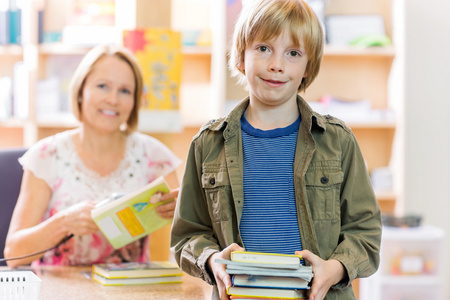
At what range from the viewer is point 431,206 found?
4176 mm

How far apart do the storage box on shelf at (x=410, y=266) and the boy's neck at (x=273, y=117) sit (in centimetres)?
232

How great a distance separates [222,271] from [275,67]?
44 centimetres

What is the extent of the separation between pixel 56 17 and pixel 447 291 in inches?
A: 127

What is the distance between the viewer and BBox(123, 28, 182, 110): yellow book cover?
2766 millimetres

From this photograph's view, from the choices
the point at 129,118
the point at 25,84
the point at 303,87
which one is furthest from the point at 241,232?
the point at 25,84

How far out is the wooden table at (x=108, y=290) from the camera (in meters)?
1.50

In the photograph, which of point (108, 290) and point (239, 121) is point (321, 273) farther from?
point (108, 290)

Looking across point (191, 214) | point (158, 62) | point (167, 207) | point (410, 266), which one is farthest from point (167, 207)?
point (410, 266)

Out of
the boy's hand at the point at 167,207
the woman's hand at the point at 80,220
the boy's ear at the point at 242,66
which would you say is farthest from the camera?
the woman's hand at the point at 80,220

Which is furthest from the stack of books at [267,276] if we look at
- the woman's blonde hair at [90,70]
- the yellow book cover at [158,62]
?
the yellow book cover at [158,62]

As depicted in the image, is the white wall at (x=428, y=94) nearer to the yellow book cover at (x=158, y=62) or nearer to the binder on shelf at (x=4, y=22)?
the yellow book cover at (x=158, y=62)

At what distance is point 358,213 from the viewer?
4.44 ft

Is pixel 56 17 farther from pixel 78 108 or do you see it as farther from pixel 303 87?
pixel 303 87

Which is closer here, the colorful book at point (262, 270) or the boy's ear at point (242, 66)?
the colorful book at point (262, 270)
